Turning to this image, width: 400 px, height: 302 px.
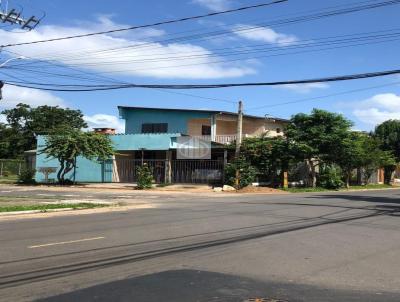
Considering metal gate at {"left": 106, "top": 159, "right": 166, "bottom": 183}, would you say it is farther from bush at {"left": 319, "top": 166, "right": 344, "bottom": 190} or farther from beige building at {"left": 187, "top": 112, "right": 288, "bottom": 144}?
bush at {"left": 319, "top": 166, "right": 344, "bottom": 190}

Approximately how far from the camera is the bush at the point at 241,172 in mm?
37250

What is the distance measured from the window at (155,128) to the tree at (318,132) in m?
11.7

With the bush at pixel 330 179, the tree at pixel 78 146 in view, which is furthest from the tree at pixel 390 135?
the tree at pixel 78 146

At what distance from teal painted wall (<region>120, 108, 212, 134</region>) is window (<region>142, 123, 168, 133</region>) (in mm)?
329

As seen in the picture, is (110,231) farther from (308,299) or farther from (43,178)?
(43,178)

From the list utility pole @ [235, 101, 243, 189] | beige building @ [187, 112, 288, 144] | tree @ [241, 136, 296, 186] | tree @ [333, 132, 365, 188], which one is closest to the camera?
utility pole @ [235, 101, 243, 189]

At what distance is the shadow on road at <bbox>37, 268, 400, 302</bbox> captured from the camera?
684cm

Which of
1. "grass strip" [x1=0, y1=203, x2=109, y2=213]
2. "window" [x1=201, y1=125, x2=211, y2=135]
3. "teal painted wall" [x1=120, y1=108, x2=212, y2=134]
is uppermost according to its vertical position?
"teal painted wall" [x1=120, y1=108, x2=212, y2=134]

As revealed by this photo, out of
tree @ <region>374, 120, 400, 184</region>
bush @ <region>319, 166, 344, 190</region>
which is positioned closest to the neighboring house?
bush @ <region>319, 166, 344, 190</region>

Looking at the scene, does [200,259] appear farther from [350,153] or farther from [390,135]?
[390,135]

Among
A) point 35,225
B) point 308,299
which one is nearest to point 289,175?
point 35,225

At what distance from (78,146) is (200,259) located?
31041 millimetres

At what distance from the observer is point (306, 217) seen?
17.1 metres

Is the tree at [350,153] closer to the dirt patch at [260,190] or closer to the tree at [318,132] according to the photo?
the tree at [318,132]
